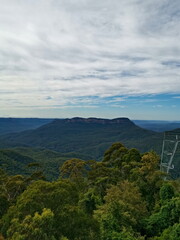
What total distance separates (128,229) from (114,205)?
2.08m

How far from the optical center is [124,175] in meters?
32.1

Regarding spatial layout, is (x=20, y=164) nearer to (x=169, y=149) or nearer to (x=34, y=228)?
(x=169, y=149)

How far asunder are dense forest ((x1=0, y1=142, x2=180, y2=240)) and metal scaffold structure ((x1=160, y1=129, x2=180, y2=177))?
432cm

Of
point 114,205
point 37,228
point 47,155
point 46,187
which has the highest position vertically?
point 46,187

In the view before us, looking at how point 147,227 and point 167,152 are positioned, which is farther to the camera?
point 167,152

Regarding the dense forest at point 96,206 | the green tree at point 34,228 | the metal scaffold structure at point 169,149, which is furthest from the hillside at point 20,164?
the green tree at point 34,228

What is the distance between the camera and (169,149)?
3759cm

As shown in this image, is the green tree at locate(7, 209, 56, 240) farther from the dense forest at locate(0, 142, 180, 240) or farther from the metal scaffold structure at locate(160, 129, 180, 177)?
the metal scaffold structure at locate(160, 129, 180, 177)

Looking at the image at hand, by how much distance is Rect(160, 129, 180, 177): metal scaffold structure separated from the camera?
110 ft

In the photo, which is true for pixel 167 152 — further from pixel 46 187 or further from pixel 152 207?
pixel 46 187

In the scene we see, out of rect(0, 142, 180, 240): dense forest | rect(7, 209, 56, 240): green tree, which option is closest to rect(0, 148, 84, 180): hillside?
rect(0, 142, 180, 240): dense forest

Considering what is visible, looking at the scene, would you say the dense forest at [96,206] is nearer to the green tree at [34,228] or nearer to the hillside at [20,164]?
the green tree at [34,228]

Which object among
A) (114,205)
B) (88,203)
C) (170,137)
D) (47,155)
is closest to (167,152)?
(170,137)

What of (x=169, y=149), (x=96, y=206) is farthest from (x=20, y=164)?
(x=96, y=206)
